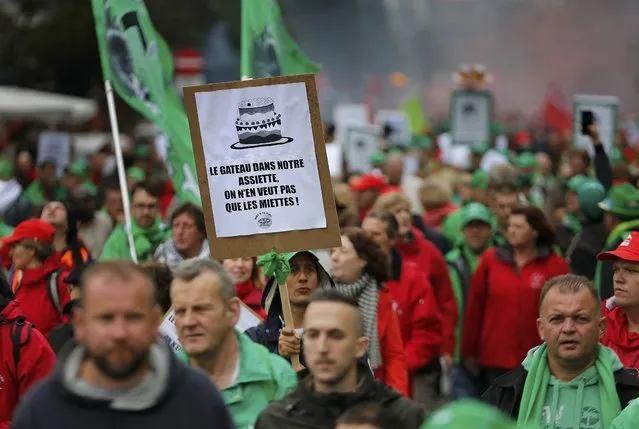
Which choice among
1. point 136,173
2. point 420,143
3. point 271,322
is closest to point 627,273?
point 271,322

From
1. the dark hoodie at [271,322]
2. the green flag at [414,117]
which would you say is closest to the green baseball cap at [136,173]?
the dark hoodie at [271,322]

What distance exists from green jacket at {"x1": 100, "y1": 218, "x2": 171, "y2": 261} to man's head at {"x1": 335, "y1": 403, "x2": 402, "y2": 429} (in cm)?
660

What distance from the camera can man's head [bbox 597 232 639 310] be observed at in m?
8.51

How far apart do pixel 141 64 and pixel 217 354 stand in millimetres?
6437

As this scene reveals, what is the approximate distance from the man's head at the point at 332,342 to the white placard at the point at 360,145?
1769 cm

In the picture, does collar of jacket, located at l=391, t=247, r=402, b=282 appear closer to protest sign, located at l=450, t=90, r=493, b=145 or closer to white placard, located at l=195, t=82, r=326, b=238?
white placard, located at l=195, t=82, r=326, b=238

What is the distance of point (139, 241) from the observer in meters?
12.6

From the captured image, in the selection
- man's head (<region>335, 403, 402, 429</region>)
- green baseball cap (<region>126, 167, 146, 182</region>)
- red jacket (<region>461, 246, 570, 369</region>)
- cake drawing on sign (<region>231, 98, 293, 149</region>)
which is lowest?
red jacket (<region>461, 246, 570, 369</region>)

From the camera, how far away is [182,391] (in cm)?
545

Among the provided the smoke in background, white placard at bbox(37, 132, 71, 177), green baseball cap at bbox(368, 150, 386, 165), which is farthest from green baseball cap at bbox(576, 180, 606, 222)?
the smoke in background

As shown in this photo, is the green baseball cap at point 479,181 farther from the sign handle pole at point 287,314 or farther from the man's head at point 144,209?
the sign handle pole at point 287,314

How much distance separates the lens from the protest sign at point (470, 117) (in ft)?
80.2

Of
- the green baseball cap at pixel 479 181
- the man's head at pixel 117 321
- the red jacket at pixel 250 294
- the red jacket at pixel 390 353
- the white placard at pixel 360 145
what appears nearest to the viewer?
the man's head at pixel 117 321

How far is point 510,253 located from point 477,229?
63.7 inches
